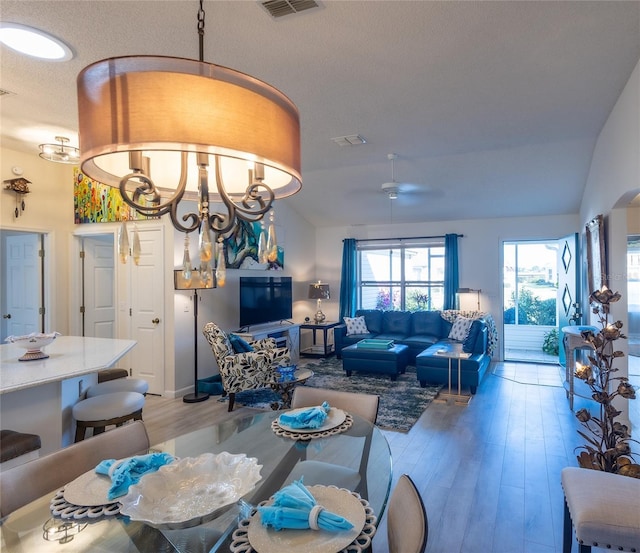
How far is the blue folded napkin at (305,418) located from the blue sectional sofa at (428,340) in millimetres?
3124

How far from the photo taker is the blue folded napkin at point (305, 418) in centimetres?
193

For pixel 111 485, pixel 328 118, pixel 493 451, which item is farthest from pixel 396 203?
pixel 111 485

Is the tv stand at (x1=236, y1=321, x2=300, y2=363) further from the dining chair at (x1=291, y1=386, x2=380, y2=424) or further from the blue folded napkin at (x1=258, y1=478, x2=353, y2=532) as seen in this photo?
the blue folded napkin at (x1=258, y1=478, x2=353, y2=532)

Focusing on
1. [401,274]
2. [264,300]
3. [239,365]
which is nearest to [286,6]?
[239,365]

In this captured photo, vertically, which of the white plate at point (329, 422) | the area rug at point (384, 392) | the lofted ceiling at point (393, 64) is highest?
the lofted ceiling at point (393, 64)

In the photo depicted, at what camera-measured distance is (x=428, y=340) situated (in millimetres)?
6332

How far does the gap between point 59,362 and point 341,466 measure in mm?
2082

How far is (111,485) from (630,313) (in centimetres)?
439

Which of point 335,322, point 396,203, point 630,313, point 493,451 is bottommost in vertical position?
point 493,451

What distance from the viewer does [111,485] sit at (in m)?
1.31

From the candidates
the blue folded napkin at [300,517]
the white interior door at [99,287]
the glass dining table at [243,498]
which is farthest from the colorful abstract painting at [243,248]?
the blue folded napkin at [300,517]

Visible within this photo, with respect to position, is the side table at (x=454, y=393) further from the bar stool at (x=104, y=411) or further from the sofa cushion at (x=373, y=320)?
the bar stool at (x=104, y=411)

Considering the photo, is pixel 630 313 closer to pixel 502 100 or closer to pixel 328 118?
→ pixel 502 100

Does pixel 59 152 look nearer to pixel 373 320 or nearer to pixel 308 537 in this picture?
pixel 308 537
